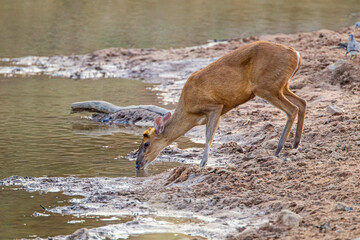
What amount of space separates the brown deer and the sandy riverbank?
594 mm

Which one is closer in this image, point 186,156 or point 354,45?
point 186,156

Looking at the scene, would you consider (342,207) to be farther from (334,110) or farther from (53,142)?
(53,142)

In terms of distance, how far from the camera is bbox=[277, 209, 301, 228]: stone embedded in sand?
6238mm

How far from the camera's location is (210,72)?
9156 millimetres

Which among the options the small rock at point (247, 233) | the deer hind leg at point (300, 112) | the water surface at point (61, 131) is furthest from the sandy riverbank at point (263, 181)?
the water surface at point (61, 131)

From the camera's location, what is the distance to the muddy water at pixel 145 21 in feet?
78.8

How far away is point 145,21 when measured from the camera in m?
28.9

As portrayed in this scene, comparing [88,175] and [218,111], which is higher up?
[218,111]

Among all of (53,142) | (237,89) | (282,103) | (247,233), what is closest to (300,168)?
(282,103)

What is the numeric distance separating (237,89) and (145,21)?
20434mm

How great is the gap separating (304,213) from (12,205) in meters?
3.68

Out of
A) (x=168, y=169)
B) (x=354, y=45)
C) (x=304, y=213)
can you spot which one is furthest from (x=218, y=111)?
(x=354, y=45)

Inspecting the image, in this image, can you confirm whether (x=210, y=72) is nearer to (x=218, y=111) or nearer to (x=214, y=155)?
(x=218, y=111)

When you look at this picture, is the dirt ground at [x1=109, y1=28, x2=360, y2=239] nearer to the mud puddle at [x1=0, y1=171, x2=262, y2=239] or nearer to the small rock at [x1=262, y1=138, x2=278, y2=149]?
the small rock at [x1=262, y1=138, x2=278, y2=149]
